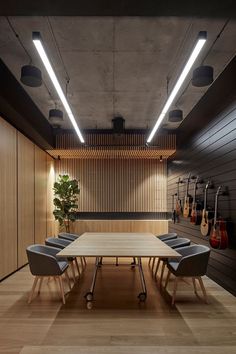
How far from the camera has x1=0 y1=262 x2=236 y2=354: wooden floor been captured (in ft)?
9.52

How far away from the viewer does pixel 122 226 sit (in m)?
9.70

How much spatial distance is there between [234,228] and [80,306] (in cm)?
264

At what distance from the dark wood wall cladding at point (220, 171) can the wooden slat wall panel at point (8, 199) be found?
4045 mm

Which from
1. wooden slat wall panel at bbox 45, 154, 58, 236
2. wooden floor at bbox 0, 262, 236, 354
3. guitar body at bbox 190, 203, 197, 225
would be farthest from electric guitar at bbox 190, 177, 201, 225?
wooden slat wall panel at bbox 45, 154, 58, 236

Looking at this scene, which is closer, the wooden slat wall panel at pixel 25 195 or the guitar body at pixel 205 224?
the guitar body at pixel 205 224

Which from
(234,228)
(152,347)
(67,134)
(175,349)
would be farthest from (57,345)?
(67,134)

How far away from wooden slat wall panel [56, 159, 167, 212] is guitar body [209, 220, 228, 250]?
18.0 ft

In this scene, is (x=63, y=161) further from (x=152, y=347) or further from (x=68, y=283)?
(x=152, y=347)

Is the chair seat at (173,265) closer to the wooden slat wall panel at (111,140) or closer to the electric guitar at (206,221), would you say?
the electric guitar at (206,221)

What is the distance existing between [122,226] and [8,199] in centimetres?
488

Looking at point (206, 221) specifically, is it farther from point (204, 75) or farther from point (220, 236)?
point (204, 75)

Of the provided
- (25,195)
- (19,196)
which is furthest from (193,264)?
(25,195)

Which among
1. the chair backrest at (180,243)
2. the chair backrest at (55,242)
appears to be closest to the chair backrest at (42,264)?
the chair backrest at (55,242)

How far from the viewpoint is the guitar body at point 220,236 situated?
14.3 feet
